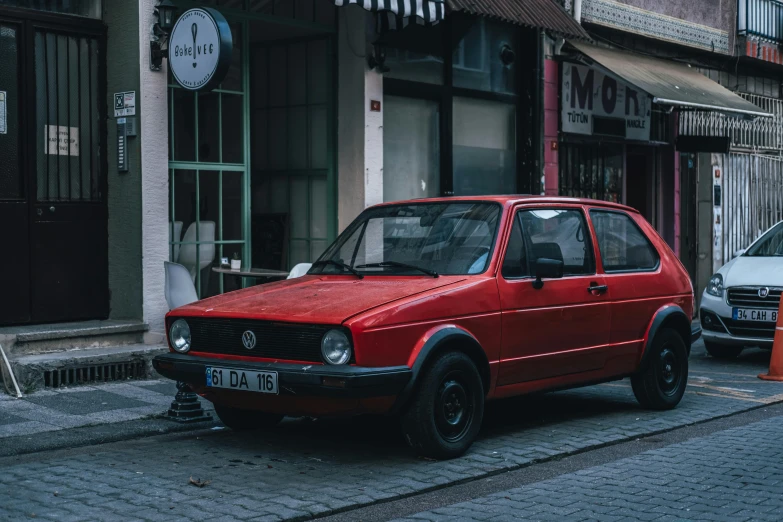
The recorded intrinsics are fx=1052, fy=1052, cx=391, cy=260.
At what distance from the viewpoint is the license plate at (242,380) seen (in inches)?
239

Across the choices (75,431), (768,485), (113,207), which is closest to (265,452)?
(75,431)

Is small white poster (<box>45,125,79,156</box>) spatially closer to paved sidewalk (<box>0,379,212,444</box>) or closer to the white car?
paved sidewalk (<box>0,379,212,444</box>)

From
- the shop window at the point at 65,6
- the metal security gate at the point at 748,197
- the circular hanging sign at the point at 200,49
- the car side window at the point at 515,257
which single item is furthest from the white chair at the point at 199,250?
the metal security gate at the point at 748,197

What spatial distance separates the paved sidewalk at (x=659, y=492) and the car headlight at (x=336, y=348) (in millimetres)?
1103

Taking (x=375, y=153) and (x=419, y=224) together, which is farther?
(x=375, y=153)

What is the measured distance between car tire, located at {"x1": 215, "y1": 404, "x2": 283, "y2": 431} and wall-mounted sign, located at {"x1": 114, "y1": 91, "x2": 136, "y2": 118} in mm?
3732

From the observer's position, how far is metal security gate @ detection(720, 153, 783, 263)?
751 inches

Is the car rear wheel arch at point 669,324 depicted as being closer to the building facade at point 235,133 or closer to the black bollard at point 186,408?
the black bollard at point 186,408

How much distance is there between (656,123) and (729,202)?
2.59 meters

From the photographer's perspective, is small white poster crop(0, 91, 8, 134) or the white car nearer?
small white poster crop(0, 91, 8, 134)

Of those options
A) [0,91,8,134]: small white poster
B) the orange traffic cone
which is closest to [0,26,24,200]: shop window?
[0,91,8,134]: small white poster

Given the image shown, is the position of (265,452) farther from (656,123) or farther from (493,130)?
(656,123)

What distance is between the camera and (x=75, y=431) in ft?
23.6

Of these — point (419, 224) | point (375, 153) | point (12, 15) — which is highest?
point (12, 15)
